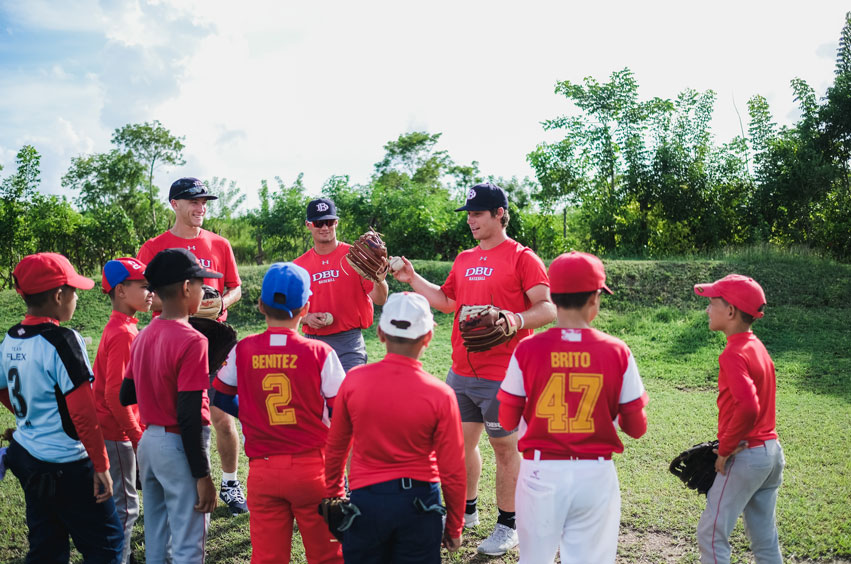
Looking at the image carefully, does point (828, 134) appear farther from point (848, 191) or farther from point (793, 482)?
point (793, 482)

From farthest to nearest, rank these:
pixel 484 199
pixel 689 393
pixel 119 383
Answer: pixel 689 393
pixel 484 199
pixel 119 383

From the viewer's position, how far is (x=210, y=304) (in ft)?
16.1

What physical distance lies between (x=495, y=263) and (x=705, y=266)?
12093 millimetres

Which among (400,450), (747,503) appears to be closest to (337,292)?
(400,450)

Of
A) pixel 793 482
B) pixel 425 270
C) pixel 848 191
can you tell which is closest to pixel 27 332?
pixel 793 482

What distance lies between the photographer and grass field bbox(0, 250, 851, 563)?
473cm

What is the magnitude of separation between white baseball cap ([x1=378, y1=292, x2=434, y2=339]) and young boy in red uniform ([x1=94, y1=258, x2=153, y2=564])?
1962 mm

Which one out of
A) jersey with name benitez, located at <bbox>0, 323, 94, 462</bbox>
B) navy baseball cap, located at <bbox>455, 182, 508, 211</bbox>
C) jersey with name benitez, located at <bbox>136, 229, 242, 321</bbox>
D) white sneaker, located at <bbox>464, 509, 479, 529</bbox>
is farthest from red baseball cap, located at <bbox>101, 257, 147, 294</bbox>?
white sneaker, located at <bbox>464, 509, 479, 529</bbox>

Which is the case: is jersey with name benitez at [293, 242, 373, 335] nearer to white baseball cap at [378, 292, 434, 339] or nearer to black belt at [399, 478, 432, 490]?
white baseball cap at [378, 292, 434, 339]

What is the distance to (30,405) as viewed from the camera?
345 cm

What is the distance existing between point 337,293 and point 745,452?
3177 mm

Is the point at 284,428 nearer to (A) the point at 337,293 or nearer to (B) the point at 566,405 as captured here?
(B) the point at 566,405

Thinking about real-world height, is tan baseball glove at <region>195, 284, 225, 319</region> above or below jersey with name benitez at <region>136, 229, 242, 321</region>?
below

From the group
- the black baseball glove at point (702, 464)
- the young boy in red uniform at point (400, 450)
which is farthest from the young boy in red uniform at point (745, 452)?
the young boy in red uniform at point (400, 450)
